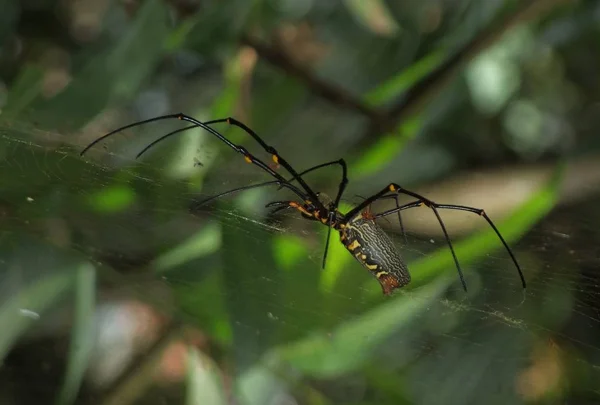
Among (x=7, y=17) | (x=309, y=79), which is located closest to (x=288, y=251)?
(x=309, y=79)

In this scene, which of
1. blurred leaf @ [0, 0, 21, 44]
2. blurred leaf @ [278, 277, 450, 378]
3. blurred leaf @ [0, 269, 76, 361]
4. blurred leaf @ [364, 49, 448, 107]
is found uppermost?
blurred leaf @ [0, 0, 21, 44]

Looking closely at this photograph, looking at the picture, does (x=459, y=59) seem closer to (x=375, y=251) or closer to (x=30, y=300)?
(x=375, y=251)

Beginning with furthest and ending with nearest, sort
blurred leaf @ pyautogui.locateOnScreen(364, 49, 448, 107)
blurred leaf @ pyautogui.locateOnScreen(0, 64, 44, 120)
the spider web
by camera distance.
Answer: blurred leaf @ pyautogui.locateOnScreen(364, 49, 448, 107), blurred leaf @ pyautogui.locateOnScreen(0, 64, 44, 120), the spider web

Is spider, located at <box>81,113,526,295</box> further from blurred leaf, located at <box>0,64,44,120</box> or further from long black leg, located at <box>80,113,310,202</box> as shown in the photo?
blurred leaf, located at <box>0,64,44,120</box>

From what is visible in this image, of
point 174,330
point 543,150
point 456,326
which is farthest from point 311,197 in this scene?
point 543,150

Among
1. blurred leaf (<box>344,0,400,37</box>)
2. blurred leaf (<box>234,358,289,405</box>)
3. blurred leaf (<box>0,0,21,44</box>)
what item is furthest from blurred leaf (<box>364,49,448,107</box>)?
blurred leaf (<box>0,0,21,44</box>)

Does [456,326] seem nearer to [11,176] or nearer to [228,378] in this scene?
[228,378]
